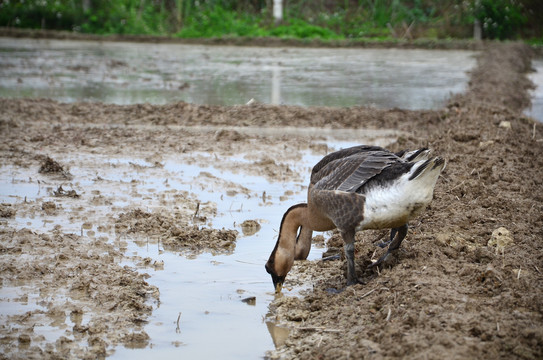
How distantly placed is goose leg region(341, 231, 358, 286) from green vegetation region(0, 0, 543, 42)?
2080 cm

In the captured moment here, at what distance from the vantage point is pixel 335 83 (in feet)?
50.1

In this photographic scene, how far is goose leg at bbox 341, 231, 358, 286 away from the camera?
16.5 ft

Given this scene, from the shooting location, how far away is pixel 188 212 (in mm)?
6980

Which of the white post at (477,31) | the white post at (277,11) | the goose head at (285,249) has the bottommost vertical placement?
the goose head at (285,249)

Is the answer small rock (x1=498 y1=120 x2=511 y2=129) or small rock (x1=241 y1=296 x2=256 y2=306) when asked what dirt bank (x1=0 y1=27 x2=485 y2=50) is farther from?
small rock (x1=241 y1=296 x2=256 y2=306)

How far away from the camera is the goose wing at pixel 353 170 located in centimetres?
497

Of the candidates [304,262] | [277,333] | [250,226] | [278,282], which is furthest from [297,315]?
[250,226]

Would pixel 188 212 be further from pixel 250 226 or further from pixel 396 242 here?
pixel 396 242

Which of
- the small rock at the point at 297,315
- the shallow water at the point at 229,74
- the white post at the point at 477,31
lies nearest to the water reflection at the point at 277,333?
the small rock at the point at 297,315

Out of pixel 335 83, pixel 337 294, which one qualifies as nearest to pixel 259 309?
pixel 337 294

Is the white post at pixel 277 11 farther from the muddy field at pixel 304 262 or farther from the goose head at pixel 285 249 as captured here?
the goose head at pixel 285 249

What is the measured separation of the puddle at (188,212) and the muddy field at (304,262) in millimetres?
41

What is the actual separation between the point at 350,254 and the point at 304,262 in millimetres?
955

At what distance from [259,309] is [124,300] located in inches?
37.1
